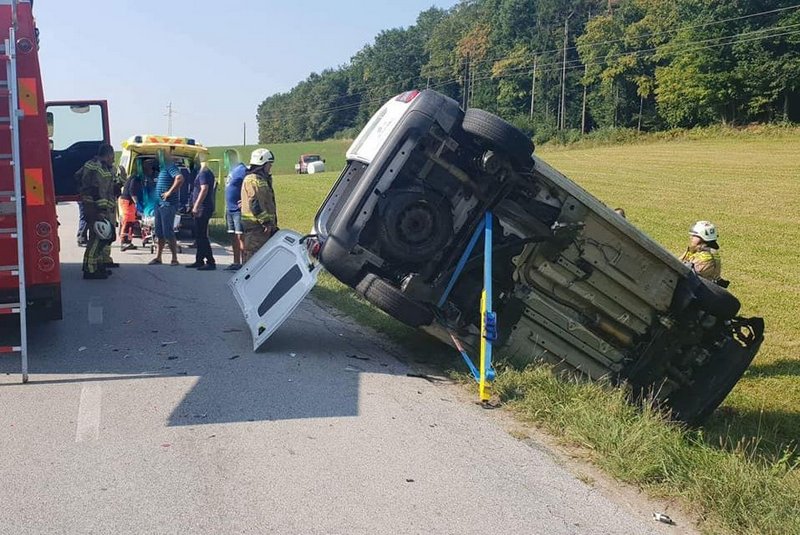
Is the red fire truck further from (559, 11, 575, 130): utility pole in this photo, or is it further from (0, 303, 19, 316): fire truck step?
(559, 11, 575, 130): utility pole

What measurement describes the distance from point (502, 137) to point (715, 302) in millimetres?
2389

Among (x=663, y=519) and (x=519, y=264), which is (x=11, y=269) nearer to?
(x=519, y=264)

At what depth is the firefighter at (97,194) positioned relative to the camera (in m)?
10.3

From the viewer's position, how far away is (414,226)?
19.4 ft

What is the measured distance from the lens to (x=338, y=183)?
7184 millimetres

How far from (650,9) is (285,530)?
8277 cm

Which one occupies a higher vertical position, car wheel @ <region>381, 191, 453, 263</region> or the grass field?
car wheel @ <region>381, 191, 453, 263</region>

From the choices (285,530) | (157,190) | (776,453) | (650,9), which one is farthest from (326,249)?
(650,9)

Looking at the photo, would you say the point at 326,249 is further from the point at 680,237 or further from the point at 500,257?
the point at 680,237

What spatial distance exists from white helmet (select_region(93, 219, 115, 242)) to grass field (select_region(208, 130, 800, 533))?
2946 millimetres

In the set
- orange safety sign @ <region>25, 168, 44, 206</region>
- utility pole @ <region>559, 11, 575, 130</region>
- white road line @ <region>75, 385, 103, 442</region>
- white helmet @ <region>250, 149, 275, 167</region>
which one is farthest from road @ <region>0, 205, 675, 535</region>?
utility pole @ <region>559, 11, 575, 130</region>

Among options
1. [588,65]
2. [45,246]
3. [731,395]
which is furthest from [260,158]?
[588,65]

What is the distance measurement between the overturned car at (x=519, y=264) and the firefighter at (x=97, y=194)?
4.67m

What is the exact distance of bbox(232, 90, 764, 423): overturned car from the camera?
5863mm
